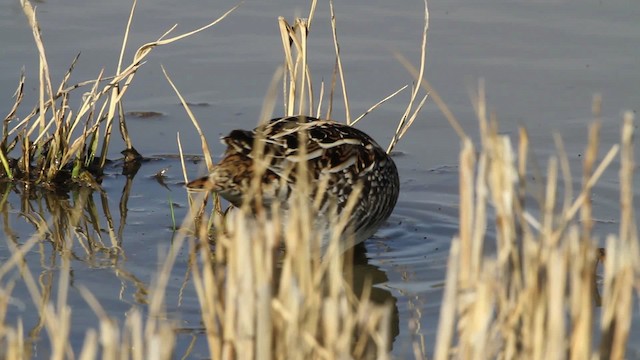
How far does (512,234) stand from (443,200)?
3.08 meters

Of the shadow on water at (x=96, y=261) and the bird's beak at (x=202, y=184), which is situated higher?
the bird's beak at (x=202, y=184)

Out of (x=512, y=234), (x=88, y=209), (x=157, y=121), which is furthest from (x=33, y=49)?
(x=512, y=234)

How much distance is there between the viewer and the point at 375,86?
748cm

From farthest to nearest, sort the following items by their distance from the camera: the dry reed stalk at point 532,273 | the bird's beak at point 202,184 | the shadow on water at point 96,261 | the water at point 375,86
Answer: the water at point 375,86 → the bird's beak at point 202,184 → the shadow on water at point 96,261 → the dry reed stalk at point 532,273

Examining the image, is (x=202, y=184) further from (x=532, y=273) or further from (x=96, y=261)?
(x=532, y=273)

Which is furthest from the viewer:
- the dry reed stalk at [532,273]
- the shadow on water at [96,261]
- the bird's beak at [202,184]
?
the bird's beak at [202,184]

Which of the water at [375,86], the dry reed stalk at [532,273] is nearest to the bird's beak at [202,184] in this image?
the water at [375,86]

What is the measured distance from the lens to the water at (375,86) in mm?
5527

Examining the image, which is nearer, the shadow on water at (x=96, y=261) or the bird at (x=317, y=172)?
the shadow on water at (x=96, y=261)

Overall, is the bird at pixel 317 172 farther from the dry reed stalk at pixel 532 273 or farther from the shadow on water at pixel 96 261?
the dry reed stalk at pixel 532 273

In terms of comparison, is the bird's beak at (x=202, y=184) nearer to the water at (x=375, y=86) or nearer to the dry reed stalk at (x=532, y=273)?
the water at (x=375, y=86)

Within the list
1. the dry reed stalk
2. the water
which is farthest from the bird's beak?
the dry reed stalk

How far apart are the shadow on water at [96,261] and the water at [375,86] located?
0.01 m

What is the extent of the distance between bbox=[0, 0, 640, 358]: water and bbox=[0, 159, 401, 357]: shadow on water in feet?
0.04
